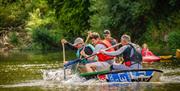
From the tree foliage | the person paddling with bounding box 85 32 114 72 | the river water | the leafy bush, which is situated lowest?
the river water

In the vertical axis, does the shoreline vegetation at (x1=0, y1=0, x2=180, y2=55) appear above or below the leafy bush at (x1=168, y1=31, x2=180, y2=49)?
above

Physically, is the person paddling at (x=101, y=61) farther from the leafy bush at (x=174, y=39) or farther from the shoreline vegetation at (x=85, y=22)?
the leafy bush at (x=174, y=39)

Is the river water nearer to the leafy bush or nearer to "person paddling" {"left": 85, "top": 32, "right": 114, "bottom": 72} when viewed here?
"person paddling" {"left": 85, "top": 32, "right": 114, "bottom": 72}

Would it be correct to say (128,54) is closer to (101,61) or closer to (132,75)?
(132,75)

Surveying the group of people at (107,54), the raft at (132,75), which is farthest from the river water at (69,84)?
the group of people at (107,54)

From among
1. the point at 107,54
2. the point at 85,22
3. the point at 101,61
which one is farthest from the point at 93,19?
the point at 107,54

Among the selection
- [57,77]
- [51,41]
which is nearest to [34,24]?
[51,41]

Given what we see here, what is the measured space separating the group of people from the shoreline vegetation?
14054 millimetres

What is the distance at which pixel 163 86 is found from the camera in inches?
758

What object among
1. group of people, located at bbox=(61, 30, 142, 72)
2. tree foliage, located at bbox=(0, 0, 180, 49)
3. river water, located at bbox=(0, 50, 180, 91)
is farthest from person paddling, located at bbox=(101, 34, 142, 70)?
tree foliage, located at bbox=(0, 0, 180, 49)

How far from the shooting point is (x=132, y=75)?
2030 cm

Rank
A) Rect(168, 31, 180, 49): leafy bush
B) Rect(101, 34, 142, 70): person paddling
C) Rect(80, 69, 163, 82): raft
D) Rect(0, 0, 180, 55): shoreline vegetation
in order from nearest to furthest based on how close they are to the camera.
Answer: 1. Rect(80, 69, 163, 82): raft
2. Rect(101, 34, 142, 70): person paddling
3. Rect(0, 0, 180, 55): shoreline vegetation
4. Rect(168, 31, 180, 49): leafy bush

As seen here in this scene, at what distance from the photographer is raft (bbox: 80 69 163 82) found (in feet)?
66.0

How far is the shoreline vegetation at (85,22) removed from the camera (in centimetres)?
3934
